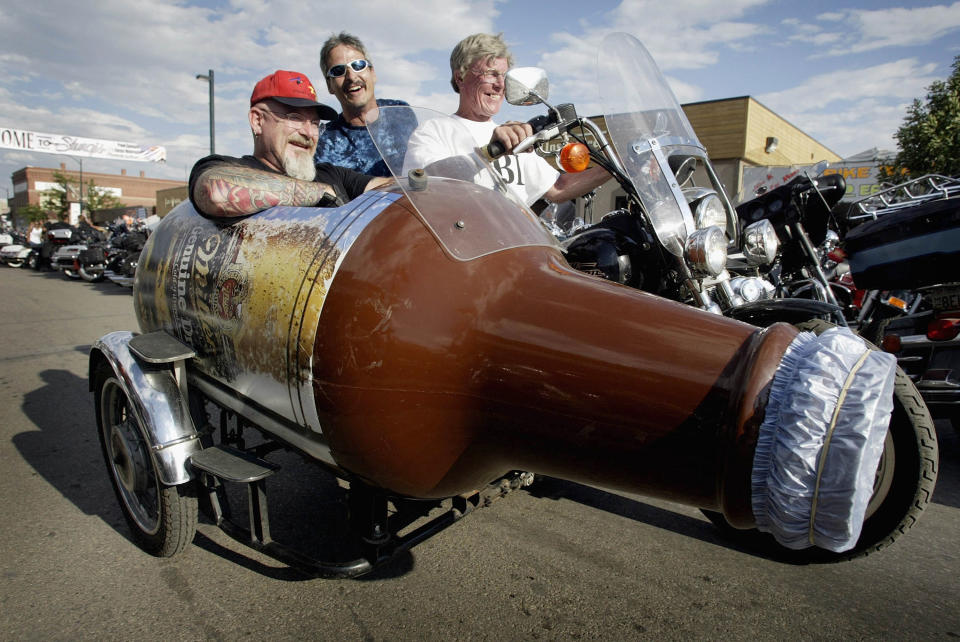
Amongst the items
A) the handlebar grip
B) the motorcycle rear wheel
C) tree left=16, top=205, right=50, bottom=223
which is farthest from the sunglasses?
tree left=16, top=205, right=50, bottom=223

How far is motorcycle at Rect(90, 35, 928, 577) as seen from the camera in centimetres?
A: 125

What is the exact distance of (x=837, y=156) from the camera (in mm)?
27719

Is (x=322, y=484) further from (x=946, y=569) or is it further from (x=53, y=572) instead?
(x=946, y=569)

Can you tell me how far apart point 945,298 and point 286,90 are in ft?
10.9

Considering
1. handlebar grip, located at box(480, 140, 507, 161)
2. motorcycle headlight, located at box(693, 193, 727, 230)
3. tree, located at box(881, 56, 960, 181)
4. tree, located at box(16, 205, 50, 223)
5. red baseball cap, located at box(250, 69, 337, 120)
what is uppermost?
tree, located at box(881, 56, 960, 181)

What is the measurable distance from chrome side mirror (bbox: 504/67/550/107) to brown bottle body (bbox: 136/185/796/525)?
2.89ft

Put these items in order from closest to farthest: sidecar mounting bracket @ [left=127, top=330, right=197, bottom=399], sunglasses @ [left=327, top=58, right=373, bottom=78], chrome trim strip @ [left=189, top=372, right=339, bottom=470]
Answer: chrome trim strip @ [left=189, top=372, right=339, bottom=470]
sidecar mounting bracket @ [left=127, top=330, right=197, bottom=399]
sunglasses @ [left=327, top=58, right=373, bottom=78]

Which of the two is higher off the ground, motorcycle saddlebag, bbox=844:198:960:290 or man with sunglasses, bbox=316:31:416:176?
man with sunglasses, bbox=316:31:416:176

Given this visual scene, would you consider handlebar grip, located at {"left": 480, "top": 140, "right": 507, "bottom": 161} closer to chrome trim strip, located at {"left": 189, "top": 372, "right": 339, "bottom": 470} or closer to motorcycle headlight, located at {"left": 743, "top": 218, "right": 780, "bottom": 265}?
chrome trim strip, located at {"left": 189, "top": 372, "right": 339, "bottom": 470}

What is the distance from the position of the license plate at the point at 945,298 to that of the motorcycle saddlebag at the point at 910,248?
7.9 inches

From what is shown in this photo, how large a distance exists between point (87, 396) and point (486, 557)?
376 cm

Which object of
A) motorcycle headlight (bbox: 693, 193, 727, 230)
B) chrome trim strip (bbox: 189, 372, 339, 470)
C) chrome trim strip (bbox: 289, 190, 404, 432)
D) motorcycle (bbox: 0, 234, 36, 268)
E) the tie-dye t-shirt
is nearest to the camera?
chrome trim strip (bbox: 289, 190, 404, 432)

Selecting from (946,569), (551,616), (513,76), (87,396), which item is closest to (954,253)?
(946,569)

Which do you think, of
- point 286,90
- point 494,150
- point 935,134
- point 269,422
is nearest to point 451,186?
point 494,150
